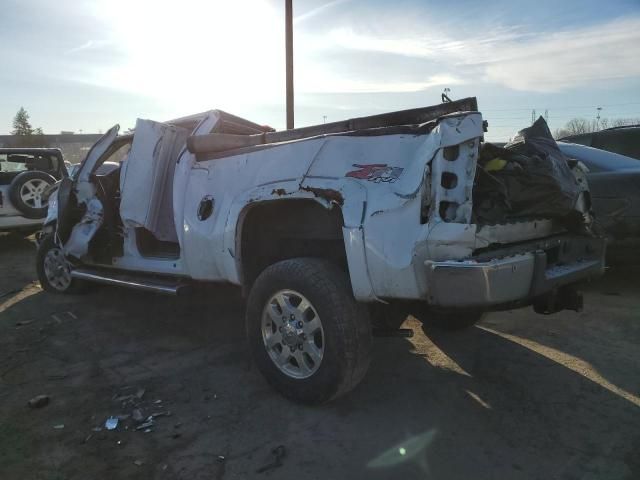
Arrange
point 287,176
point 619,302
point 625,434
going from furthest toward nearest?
point 619,302 → point 287,176 → point 625,434

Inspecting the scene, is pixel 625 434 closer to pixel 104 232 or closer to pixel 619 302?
pixel 619 302

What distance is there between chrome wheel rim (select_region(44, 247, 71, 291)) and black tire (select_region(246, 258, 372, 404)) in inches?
143

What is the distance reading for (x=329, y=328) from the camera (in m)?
2.79

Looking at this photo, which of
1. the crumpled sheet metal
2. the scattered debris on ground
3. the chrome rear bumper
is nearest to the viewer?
the chrome rear bumper

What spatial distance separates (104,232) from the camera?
199 inches

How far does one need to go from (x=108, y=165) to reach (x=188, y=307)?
1919 millimetres

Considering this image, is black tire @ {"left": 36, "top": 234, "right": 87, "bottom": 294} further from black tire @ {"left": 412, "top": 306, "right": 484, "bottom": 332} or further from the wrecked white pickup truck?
black tire @ {"left": 412, "top": 306, "right": 484, "bottom": 332}

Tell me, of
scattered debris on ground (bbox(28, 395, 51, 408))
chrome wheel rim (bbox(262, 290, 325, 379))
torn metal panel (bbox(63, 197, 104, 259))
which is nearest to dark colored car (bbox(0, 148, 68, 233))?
torn metal panel (bbox(63, 197, 104, 259))

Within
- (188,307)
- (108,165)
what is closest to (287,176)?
(188,307)

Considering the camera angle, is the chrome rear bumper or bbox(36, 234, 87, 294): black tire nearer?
the chrome rear bumper

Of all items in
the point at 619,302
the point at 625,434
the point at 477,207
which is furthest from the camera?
the point at 619,302

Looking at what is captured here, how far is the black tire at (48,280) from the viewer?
5730 mm

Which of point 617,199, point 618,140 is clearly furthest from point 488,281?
point 618,140

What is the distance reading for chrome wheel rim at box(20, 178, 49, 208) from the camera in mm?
8750
